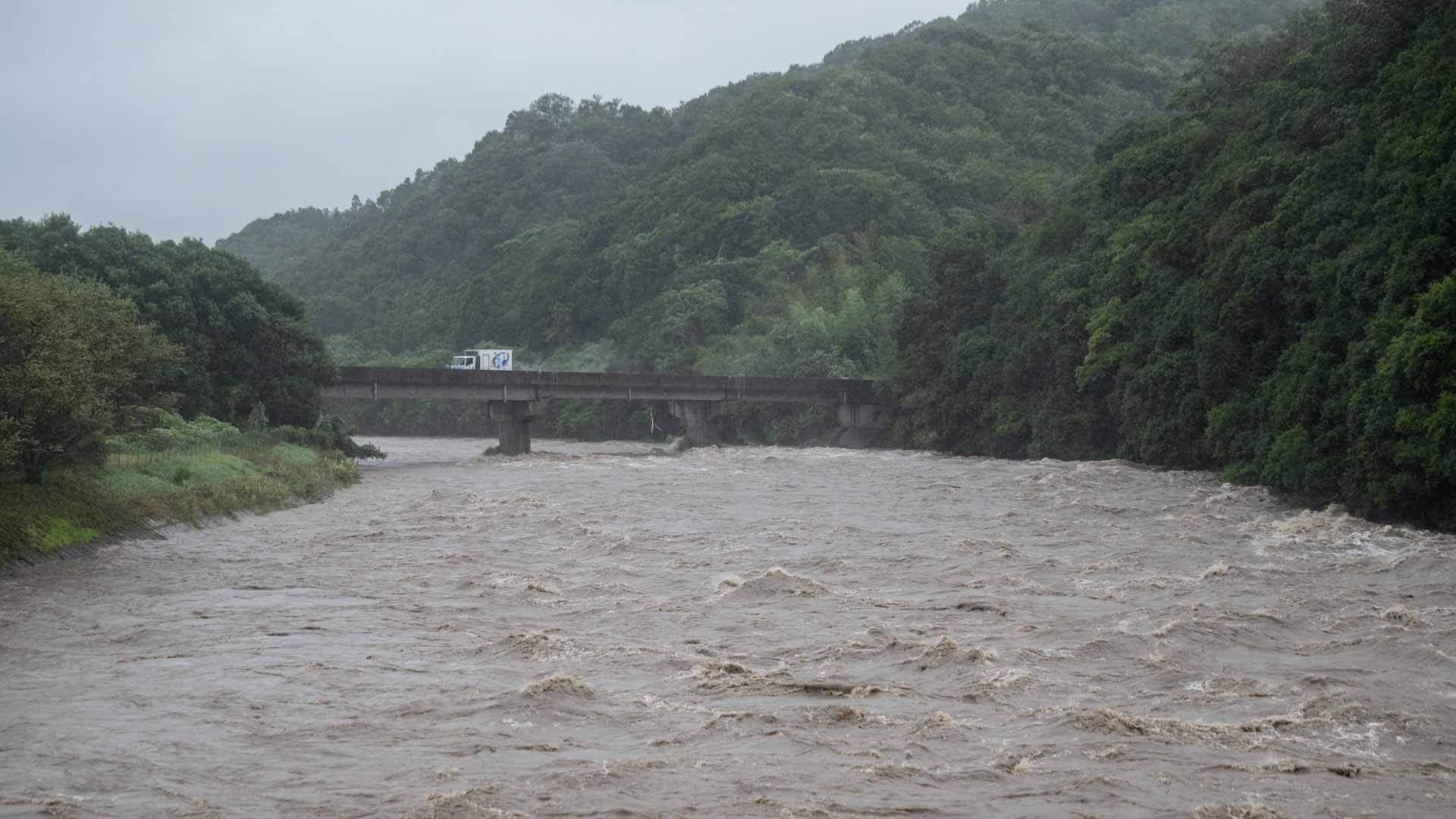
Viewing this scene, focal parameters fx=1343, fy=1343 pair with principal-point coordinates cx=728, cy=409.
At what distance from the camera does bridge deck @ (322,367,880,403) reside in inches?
2569

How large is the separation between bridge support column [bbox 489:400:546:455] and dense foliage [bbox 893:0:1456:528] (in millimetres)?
22324

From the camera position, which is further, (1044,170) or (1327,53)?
(1044,170)

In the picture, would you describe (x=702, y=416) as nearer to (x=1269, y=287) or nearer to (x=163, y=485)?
(x=1269, y=287)

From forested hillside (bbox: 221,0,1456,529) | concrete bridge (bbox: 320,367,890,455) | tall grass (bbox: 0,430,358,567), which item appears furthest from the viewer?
concrete bridge (bbox: 320,367,890,455)

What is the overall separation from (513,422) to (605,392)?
574cm

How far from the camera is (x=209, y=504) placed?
1256 inches

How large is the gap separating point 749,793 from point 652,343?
9687 centimetres

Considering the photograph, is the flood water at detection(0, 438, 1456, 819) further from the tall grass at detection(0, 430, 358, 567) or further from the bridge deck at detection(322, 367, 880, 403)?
the bridge deck at detection(322, 367, 880, 403)

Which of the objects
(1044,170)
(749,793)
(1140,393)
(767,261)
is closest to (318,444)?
(1140,393)

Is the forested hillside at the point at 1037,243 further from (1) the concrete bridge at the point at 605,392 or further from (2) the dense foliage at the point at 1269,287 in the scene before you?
(1) the concrete bridge at the point at 605,392

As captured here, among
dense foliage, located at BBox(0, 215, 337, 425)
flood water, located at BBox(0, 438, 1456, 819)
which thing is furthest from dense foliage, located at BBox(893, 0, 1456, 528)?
dense foliage, located at BBox(0, 215, 337, 425)

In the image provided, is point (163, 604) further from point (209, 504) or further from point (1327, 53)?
point (1327, 53)

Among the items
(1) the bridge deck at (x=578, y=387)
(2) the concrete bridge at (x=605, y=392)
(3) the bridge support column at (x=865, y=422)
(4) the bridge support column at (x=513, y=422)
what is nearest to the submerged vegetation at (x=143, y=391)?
(1) the bridge deck at (x=578, y=387)

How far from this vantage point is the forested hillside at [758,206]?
332ft
